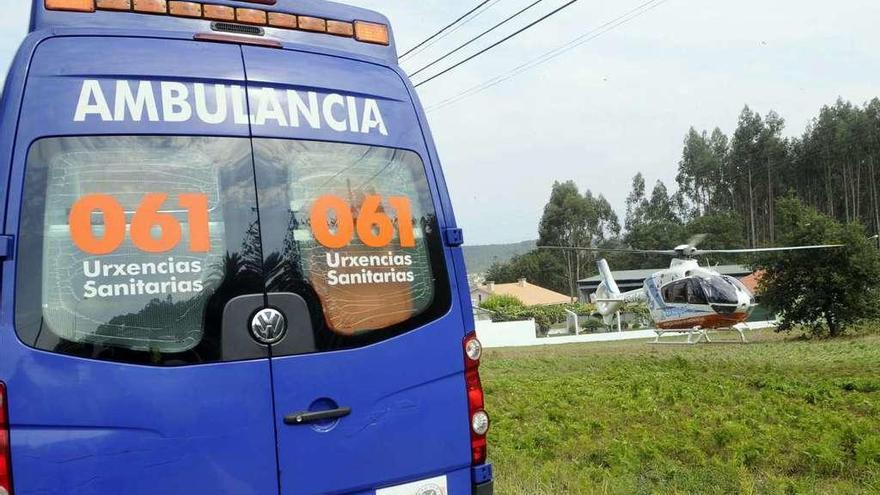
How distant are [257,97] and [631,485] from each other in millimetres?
4253

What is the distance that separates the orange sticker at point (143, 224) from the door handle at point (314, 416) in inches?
30.3

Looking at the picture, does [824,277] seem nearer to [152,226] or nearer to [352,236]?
[352,236]

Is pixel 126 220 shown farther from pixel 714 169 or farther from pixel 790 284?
pixel 714 169

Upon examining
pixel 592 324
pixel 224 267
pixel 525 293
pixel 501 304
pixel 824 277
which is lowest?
pixel 592 324

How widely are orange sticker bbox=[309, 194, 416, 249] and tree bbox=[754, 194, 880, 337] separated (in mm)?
40105

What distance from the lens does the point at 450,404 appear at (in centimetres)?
369

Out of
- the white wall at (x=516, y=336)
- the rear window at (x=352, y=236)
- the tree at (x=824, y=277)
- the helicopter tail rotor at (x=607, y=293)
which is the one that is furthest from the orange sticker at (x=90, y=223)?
the white wall at (x=516, y=336)

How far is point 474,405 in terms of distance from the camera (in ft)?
12.4

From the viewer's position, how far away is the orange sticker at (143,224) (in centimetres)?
307

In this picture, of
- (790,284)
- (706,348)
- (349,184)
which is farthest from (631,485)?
(790,284)

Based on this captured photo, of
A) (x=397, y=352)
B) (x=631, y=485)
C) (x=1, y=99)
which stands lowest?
(x=631, y=485)

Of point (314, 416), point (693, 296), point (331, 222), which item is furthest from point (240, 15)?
point (693, 296)

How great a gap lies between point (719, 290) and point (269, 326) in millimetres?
28975

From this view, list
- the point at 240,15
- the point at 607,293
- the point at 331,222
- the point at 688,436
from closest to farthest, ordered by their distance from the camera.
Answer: the point at 331,222, the point at 240,15, the point at 688,436, the point at 607,293
